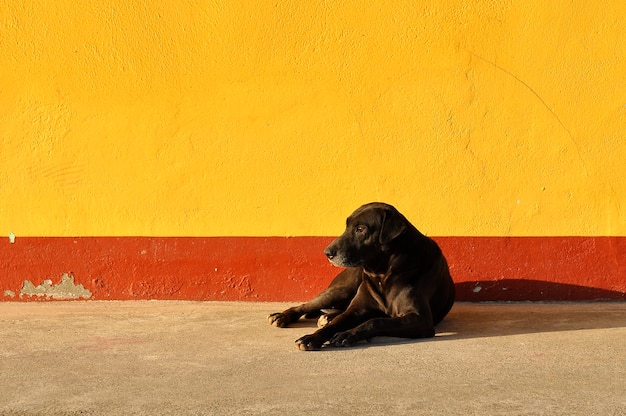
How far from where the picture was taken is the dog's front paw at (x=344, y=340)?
17.7ft

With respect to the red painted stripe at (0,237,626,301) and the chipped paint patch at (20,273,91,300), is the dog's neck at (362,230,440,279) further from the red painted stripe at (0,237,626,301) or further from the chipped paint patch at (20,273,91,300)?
the chipped paint patch at (20,273,91,300)

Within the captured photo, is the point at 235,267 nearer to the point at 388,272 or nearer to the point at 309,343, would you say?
the point at 388,272

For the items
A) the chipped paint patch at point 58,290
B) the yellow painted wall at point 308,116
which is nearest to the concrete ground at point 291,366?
the chipped paint patch at point 58,290

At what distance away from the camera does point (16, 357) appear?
5.13 meters

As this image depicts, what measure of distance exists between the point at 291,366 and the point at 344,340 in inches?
22.8

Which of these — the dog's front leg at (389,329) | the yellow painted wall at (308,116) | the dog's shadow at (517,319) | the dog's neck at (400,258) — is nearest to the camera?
the dog's front leg at (389,329)

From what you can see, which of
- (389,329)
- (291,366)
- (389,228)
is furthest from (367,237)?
(291,366)

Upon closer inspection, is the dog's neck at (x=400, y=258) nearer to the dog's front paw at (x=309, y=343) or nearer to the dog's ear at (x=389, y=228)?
the dog's ear at (x=389, y=228)

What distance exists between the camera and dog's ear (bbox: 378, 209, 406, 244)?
6.03 m

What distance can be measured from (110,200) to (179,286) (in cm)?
83

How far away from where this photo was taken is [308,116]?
696 cm

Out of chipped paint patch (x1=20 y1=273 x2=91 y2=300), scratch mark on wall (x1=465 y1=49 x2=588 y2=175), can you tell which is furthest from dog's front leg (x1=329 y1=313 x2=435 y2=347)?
chipped paint patch (x1=20 y1=273 x2=91 y2=300)

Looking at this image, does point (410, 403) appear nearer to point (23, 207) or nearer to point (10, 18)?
point (23, 207)

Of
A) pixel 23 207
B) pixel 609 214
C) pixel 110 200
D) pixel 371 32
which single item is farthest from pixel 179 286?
pixel 609 214
